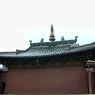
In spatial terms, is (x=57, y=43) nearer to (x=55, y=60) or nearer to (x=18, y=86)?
(x=55, y=60)

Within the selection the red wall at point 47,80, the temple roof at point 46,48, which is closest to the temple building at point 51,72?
the red wall at point 47,80

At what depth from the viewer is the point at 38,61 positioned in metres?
14.1

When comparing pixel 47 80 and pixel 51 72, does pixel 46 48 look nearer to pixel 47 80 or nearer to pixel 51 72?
pixel 51 72

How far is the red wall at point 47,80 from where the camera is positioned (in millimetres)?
13273

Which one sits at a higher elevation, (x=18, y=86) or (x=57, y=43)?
(x=57, y=43)

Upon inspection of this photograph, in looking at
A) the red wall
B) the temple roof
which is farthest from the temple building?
the temple roof

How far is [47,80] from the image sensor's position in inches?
546

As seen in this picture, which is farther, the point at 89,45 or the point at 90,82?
the point at 89,45

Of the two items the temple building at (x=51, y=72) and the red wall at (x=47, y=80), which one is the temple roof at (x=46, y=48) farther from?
the red wall at (x=47, y=80)

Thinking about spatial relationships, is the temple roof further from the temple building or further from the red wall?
the red wall

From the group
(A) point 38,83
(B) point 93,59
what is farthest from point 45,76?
(B) point 93,59

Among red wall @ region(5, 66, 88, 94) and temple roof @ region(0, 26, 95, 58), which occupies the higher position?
temple roof @ region(0, 26, 95, 58)

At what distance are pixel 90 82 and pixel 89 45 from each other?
1906 mm

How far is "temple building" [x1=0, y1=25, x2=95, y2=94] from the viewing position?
43.0 feet
